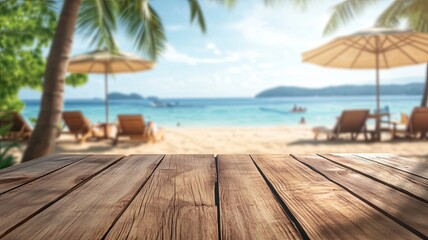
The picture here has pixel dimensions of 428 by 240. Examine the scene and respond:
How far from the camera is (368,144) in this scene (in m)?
6.95

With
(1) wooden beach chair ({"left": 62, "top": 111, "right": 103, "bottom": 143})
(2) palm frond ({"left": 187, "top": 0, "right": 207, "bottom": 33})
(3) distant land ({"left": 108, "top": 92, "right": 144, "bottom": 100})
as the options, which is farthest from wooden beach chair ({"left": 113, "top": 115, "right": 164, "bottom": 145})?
(3) distant land ({"left": 108, "top": 92, "right": 144, "bottom": 100})

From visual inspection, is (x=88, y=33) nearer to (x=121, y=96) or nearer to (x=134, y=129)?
(x=134, y=129)

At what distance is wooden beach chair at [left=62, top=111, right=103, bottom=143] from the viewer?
7.52 metres

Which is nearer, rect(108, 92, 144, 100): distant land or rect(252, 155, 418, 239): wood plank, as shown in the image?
rect(252, 155, 418, 239): wood plank

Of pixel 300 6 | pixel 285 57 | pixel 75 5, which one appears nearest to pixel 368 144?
pixel 300 6

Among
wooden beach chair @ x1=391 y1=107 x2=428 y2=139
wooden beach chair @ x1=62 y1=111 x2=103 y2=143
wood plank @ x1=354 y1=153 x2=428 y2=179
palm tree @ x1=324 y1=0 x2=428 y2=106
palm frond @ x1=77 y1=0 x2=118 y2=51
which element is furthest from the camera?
palm tree @ x1=324 y1=0 x2=428 y2=106

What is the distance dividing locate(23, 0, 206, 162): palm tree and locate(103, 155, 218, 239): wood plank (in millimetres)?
3471

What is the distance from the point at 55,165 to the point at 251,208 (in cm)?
96

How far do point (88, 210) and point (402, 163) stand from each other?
1246mm

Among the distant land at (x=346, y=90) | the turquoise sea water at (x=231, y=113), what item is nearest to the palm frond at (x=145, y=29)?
the turquoise sea water at (x=231, y=113)

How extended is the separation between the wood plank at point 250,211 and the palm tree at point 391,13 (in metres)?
10.0

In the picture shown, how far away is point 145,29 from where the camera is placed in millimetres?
6812

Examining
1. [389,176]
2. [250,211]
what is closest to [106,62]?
[389,176]

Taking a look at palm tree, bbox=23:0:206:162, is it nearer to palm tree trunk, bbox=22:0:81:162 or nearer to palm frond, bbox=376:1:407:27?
palm tree trunk, bbox=22:0:81:162
